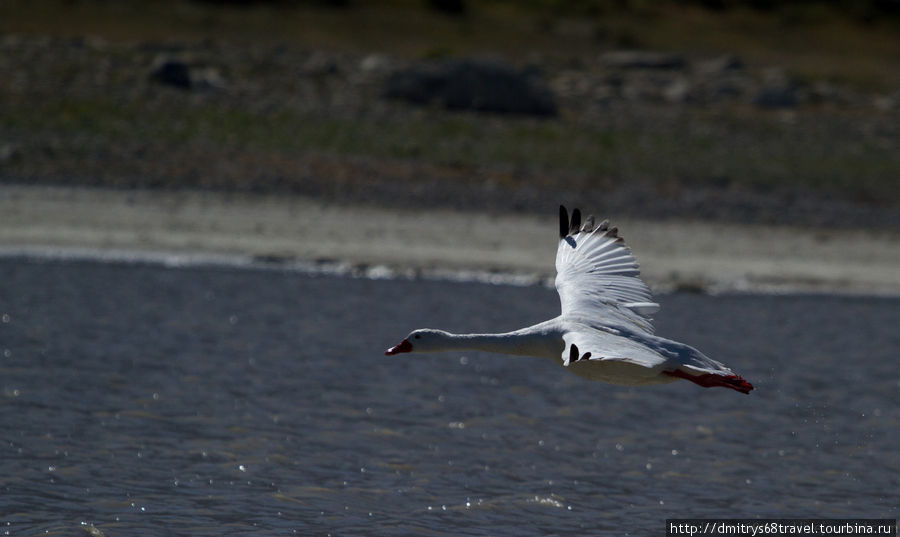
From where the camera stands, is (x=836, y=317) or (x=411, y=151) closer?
(x=836, y=317)

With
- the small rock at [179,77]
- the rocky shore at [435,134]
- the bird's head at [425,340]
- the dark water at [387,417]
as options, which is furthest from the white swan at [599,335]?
the small rock at [179,77]

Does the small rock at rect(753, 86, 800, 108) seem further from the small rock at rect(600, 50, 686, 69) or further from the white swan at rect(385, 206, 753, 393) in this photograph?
the white swan at rect(385, 206, 753, 393)

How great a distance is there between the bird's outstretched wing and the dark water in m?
1.26

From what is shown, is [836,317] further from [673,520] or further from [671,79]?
[671,79]

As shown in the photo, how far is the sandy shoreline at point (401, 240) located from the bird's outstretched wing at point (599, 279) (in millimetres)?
6117

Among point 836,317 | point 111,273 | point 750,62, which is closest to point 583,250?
point 836,317

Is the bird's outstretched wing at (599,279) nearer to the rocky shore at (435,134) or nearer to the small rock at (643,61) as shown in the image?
the rocky shore at (435,134)

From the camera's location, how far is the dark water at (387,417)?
26.8 ft

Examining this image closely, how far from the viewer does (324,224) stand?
1684 centimetres

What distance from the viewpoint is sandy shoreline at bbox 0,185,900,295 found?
51.5ft

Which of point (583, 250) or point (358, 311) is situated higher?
point (583, 250)

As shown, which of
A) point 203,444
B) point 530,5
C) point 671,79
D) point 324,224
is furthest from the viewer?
point 530,5

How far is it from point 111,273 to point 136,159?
4054 mm

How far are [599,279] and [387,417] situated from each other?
2257 millimetres
